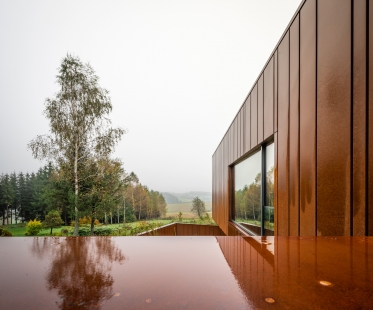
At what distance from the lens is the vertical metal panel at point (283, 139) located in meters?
3.32

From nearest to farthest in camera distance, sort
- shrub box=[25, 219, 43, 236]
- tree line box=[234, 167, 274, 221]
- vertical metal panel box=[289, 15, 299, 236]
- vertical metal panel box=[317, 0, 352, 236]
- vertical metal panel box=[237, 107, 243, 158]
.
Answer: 1. vertical metal panel box=[317, 0, 352, 236]
2. vertical metal panel box=[289, 15, 299, 236]
3. tree line box=[234, 167, 274, 221]
4. vertical metal panel box=[237, 107, 243, 158]
5. shrub box=[25, 219, 43, 236]

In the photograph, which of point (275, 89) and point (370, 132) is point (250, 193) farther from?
point (370, 132)

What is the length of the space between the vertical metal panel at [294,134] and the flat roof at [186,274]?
→ 1.90 meters

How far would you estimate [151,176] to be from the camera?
1560 inches

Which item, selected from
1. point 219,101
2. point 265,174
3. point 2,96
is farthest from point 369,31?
point 2,96

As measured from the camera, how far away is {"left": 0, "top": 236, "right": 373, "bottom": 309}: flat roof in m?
0.54

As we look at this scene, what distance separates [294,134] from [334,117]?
0.86 m

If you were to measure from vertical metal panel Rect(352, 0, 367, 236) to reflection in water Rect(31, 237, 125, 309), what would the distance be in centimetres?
209

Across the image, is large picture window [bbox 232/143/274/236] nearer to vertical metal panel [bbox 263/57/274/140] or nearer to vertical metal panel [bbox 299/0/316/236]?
vertical metal panel [bbox 263/57/274/140]

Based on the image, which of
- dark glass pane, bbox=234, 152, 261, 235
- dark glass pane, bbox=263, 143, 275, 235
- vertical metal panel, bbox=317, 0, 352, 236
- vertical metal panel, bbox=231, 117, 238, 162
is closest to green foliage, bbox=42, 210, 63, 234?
vertical metal panel, bbox=231, 117, 238, 162

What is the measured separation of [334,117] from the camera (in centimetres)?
224

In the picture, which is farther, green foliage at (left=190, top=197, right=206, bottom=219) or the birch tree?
green foliage at (left=190, top=197, right=206, bottom=219)

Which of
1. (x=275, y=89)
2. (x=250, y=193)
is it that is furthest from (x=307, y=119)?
(x=250, y=193)

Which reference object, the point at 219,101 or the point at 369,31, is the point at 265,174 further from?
the point at 219,101
